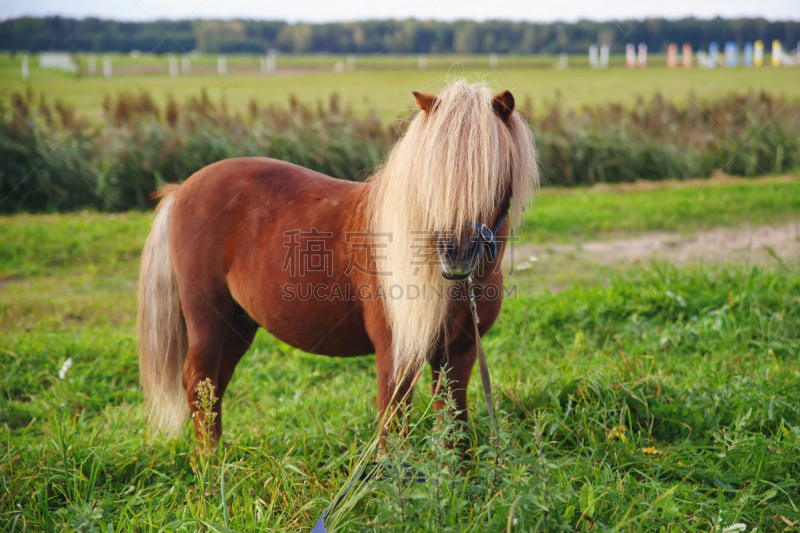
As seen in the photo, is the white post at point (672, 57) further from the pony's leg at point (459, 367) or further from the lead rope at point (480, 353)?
the lead rope at point (480, 353)

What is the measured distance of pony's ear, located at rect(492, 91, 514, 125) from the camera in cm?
179

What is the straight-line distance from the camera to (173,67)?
25.9 metres

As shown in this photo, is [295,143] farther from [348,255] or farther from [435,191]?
[435,191]

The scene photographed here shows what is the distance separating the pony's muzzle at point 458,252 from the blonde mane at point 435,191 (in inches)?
1.5

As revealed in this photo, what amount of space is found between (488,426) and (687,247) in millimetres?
4684

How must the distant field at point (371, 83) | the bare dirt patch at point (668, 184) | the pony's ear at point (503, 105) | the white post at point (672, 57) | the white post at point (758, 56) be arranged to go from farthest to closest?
the white post at point (672, 57)
the white post at point (758, 56)
the distant field at point (371, 83)
the bare dirt patch at point (668, 184)
the pony's ear at point (503, 105)

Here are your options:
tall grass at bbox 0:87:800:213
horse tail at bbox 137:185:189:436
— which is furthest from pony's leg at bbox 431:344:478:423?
tall grass at bbox 0:87:800:213

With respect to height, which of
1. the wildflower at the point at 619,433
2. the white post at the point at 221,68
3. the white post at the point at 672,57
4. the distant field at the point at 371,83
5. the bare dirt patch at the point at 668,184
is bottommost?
the wildflower at the point at 619,433

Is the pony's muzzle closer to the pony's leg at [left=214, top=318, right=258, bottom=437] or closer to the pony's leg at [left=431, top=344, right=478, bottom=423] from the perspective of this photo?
the pony's leg at [left=431, top=344, right=478, bottom=423]

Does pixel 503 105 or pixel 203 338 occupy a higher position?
pixel 503 105

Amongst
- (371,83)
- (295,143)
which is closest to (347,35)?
(371,83)

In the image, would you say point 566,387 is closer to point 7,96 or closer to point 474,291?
point 474,291

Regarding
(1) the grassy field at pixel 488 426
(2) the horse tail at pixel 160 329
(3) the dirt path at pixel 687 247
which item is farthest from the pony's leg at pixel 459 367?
(3) the dirt path at pixel 687 247

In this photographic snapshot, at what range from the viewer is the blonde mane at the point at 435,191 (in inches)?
66.6
